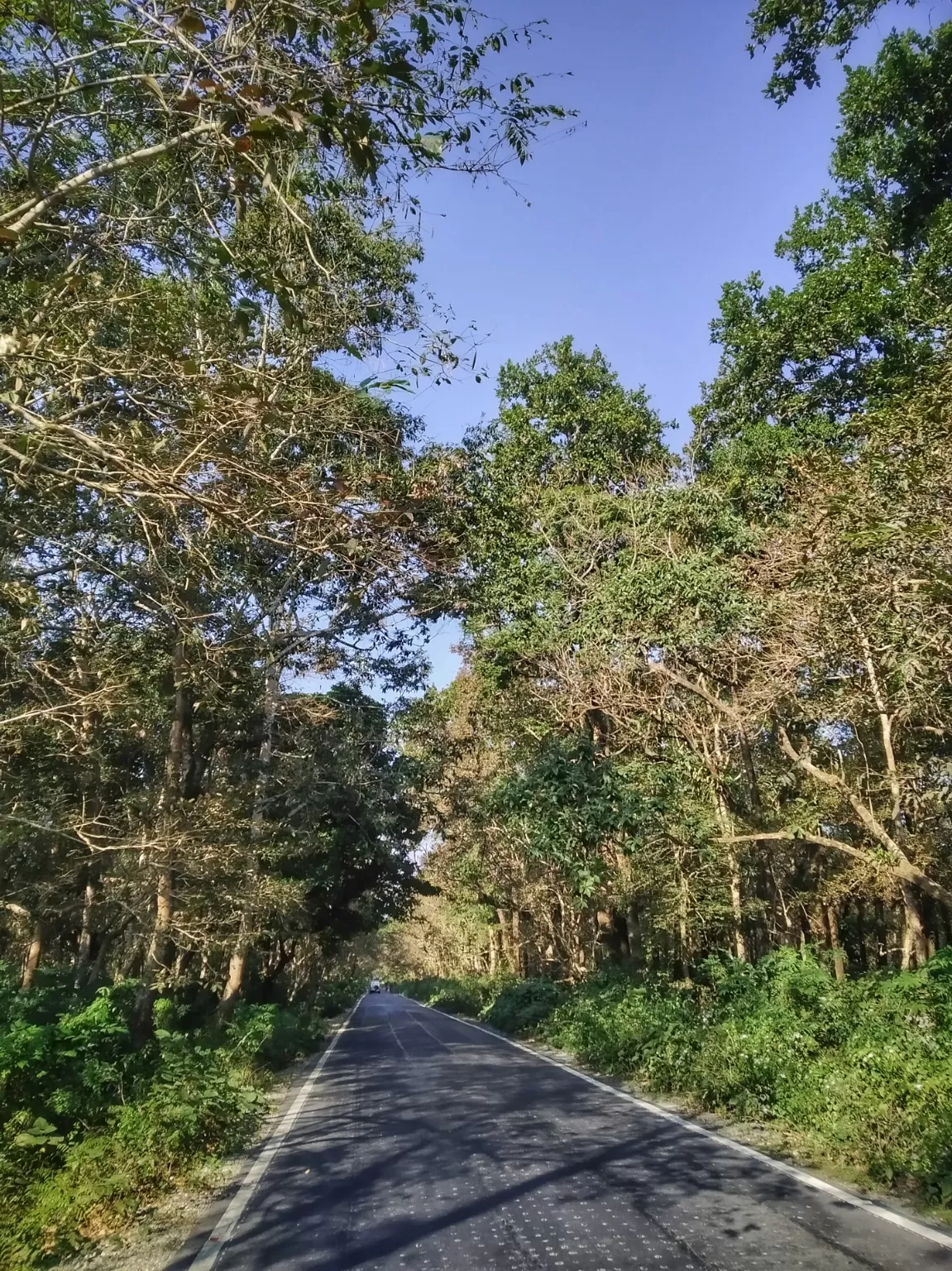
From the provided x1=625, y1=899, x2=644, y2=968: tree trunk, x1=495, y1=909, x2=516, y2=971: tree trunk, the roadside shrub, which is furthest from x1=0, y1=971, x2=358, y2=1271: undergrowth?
x1=495, y1=909, x2=516, y2=971: tree trunk

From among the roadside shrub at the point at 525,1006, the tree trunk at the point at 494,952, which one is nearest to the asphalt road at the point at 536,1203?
the roadside shrub at the point at 525,1006

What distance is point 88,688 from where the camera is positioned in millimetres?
9055

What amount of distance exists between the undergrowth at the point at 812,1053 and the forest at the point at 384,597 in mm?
59

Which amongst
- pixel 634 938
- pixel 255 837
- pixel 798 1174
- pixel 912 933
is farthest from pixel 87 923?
pixel 798 1174

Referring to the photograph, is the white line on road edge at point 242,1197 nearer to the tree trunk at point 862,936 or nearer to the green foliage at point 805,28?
the green foliage at point 805,28

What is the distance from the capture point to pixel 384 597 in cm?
1320

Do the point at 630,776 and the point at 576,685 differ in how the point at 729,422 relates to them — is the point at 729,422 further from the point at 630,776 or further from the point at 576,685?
the point at 630,776

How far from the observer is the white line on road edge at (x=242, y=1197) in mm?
5383

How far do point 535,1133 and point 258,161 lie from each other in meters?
8.71

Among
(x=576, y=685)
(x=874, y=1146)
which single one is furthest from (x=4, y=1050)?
(x=576, y=685)

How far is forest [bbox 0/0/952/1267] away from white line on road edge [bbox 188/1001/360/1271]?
54cm

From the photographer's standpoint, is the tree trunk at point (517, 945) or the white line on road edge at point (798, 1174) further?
the tree trunk at point (517, 945)

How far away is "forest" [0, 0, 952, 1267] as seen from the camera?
5664 mm

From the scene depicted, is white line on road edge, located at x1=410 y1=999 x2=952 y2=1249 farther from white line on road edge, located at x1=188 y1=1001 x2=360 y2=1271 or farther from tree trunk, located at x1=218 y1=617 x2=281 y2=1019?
tree trunk, located at x1=218 y1=617 x2=281 y2=1019
